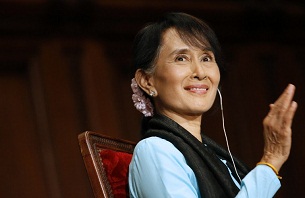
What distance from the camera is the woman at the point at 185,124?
1767 millimetres

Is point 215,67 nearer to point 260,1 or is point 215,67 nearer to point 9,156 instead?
point 9,156

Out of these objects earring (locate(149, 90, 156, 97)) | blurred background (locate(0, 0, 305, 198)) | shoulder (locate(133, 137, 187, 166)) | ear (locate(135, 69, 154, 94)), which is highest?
blurred background (locate(0, 0, 305, 198))

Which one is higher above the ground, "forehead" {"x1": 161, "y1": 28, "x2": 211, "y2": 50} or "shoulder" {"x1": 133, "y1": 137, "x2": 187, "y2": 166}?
"forehead" {"x1": 161, "y1": 28, "x2": 211, "y2": 50}

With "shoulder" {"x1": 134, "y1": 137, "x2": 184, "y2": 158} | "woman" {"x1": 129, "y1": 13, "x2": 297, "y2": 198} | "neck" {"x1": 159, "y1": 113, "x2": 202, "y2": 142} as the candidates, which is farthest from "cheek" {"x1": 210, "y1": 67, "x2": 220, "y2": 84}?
"shoulder" {"x1": 134, "y1": 137, "x2": 184, "y2": 158}

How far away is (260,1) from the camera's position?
3777 mm

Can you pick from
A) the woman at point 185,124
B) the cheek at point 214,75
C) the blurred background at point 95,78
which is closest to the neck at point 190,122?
the woman at point 185,124

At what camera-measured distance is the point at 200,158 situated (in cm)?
188

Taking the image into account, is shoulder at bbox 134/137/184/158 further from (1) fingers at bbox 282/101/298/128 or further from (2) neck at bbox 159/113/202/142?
(1) fingers at bbox 282/101/298/128

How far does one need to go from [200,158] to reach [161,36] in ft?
1.14

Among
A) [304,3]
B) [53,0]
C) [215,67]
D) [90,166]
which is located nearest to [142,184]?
[90,166]

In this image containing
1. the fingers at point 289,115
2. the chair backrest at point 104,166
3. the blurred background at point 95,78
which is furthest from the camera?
the blurred background at point 95,78

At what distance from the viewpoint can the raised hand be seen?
1755 millimetres

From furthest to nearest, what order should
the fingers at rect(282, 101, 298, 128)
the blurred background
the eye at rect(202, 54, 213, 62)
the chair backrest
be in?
the blurred background
the eye at rect(202, 54, 213, 62)
the chair backrest
the fingers at rect(282, 101, 298, 128)

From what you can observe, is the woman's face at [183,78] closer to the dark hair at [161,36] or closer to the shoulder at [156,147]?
the dark hair at [161,36]
